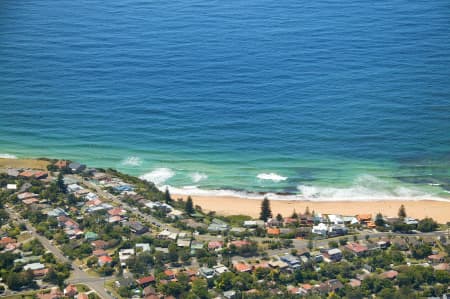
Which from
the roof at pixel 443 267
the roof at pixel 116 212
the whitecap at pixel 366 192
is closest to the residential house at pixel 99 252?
the roof at pixel 116 212

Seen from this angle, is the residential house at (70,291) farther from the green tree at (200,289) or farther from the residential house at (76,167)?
the residential house at (76,167)

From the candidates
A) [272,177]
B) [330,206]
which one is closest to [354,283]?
[330,206]

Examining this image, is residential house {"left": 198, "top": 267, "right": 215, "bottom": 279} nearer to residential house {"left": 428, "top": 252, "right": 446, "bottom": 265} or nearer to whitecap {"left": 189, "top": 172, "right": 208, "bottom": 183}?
residential house {"left": 428, "top": 252, "right": 446, "bottom": 265}

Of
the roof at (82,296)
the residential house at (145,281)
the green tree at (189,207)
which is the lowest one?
the roof at (82,296)

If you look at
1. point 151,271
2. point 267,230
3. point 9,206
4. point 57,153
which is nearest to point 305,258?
point 267,230

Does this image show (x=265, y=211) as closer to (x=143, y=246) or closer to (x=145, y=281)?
(x=143, y=246)

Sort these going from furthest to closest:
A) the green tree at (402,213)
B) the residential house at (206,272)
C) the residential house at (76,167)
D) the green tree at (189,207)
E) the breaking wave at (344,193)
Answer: the residential house at (76,167), the breaking wave at (344,193), the green tree at (189,207), the green tree at (402,213), the residential house at (206,272)

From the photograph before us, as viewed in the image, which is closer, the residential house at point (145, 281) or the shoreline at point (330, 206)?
the residential house at point (145, 281)
